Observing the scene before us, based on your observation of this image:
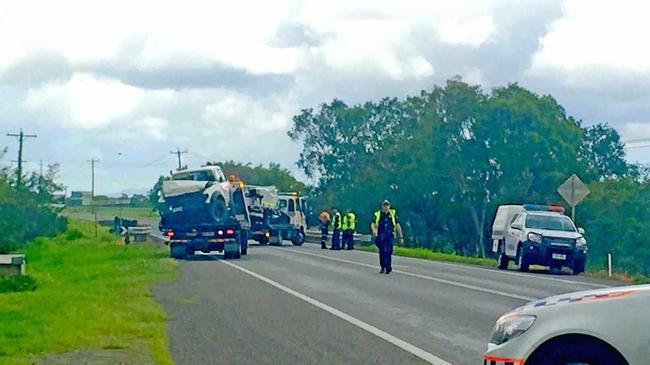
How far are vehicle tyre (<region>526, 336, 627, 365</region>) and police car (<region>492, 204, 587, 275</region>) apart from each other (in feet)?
81.4

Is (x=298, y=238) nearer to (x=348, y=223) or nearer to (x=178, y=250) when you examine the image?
(x=348, y=223)

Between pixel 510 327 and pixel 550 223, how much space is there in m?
26.3

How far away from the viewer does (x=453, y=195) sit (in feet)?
244

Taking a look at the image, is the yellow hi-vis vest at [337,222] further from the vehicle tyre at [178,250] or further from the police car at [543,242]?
the police car at [543,242]

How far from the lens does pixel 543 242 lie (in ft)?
107

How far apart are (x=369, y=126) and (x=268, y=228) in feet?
126

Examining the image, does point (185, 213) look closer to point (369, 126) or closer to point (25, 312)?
point (25, 312)

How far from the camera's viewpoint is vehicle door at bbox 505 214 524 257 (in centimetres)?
3384

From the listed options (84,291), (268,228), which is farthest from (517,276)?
(268,228)

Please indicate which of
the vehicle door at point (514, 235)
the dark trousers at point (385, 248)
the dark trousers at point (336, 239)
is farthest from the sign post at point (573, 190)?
the dark trousers at point (336, 239)

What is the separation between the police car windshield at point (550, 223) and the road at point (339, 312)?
3337 mm

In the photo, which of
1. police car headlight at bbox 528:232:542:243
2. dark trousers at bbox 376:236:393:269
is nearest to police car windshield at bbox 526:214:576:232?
police car headlight at bbox 528:232:542:243

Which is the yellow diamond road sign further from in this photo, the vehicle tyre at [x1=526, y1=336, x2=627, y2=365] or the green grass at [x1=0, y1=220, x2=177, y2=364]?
the vehicle tyre at [x1=526, y1=336, x2=627, y2=365]

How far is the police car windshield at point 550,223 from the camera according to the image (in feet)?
112
